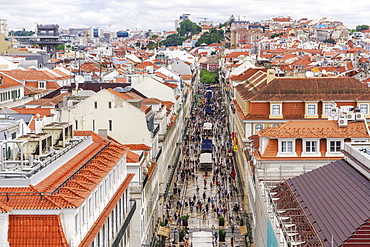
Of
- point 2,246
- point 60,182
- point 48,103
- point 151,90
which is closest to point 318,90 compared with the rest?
point 48,103

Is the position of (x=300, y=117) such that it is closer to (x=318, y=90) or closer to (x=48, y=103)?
(x=318, y=90)

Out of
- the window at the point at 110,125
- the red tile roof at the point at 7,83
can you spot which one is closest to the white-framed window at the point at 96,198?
the window at the point at 110,125

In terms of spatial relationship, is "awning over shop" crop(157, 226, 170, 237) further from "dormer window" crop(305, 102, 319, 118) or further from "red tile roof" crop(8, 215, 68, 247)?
"red tile roof" crop(8, 215, 68, 247)

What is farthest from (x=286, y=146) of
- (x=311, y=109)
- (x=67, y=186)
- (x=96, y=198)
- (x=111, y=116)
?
(x=67, y=186)

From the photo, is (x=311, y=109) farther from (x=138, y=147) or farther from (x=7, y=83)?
(x=7, y=83)

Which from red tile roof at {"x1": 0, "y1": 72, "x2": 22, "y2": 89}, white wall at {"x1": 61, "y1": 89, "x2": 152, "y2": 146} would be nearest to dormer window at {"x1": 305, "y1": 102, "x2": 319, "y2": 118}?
white wall at {"x1": 61, "y1": 89, "x2": 152, "y2": 146}

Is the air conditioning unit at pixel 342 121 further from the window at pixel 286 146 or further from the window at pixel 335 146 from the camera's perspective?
the window at pixel 286 146
